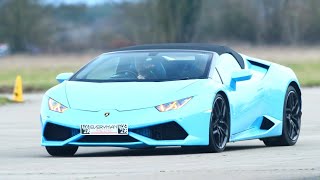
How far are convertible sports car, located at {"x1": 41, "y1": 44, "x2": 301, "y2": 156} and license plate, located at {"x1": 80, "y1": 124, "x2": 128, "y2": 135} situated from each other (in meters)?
0.01

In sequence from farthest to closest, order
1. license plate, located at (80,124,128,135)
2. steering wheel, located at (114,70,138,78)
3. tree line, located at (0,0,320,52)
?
tree line, located at (0,0,320,52), steering wheel, located at (114,70,138,78), license plate, located at (80,124,128,135)

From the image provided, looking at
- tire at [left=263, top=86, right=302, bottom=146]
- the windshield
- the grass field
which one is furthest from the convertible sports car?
the grass field

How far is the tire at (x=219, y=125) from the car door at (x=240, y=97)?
15 cm

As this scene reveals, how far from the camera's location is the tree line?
63.7m

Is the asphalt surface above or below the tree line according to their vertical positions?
above

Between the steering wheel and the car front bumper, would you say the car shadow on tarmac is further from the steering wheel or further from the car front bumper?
the steering wheel

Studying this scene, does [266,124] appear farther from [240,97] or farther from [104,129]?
[104,129]

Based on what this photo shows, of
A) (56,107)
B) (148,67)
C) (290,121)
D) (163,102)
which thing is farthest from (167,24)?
(163,102)

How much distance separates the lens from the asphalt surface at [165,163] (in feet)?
33.8

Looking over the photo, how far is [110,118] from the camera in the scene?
1235 cm

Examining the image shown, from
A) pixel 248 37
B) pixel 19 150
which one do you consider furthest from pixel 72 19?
pixel 19 150

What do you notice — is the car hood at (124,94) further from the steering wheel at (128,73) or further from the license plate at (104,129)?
the steering wheel at (128,73)

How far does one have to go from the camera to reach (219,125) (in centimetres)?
1291

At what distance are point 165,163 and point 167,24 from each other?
172ft
